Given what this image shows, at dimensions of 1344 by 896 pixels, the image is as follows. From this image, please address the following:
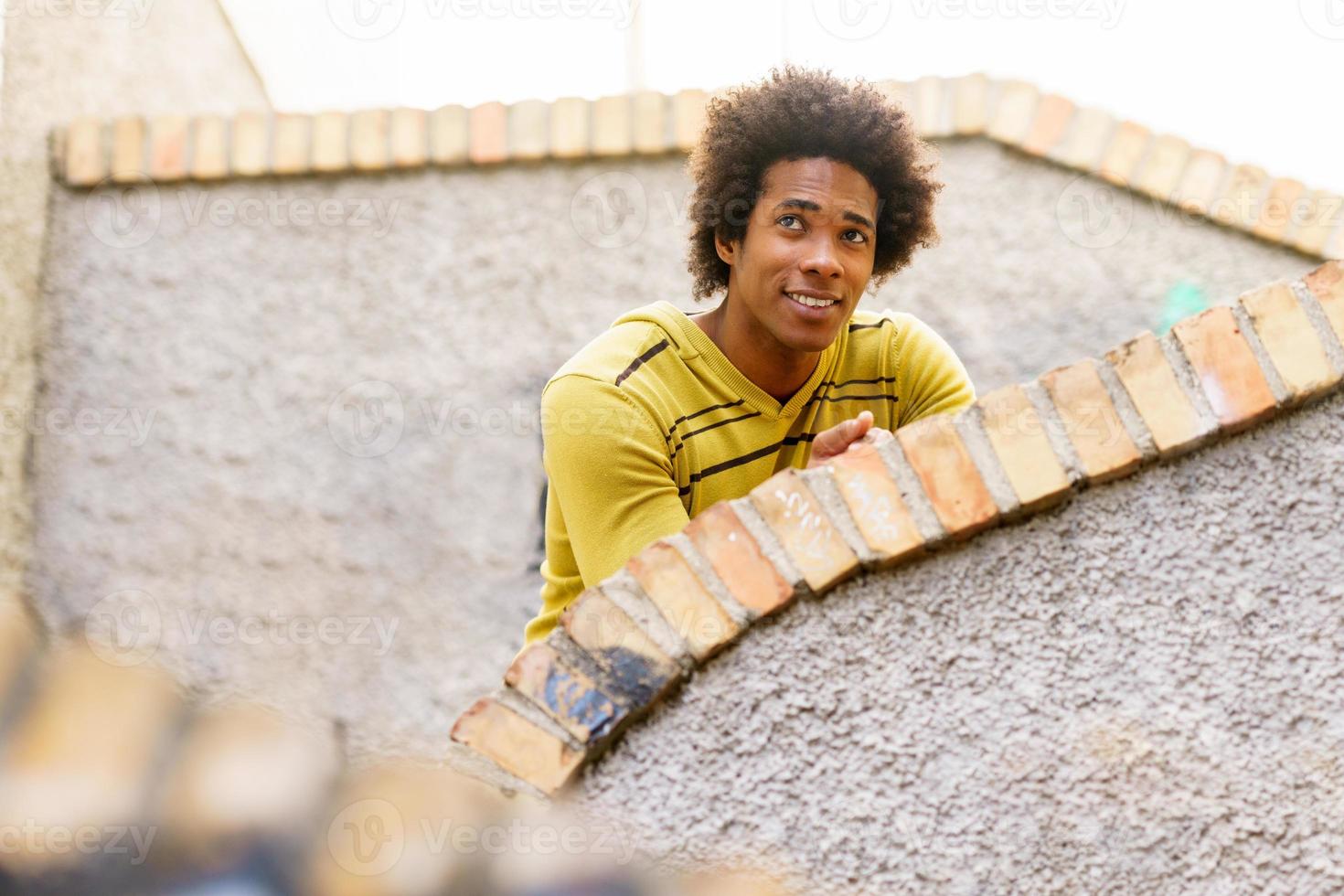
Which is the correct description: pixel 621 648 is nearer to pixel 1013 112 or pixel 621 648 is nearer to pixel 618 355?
pixel 618 355

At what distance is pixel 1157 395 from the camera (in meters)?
1.65

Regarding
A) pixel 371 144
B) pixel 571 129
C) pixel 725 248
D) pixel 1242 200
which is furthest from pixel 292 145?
pixel 1242 200

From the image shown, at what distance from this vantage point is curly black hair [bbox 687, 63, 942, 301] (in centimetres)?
266

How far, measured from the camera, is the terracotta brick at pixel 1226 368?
163 centimetres

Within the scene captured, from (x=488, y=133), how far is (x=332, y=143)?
563 mm

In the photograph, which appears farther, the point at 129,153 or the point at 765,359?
the point at 129,153

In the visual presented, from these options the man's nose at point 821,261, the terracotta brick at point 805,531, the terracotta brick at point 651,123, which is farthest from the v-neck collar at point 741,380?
the terracotta brick at point 651,123

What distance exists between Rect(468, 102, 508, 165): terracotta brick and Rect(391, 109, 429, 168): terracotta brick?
0.16 meters

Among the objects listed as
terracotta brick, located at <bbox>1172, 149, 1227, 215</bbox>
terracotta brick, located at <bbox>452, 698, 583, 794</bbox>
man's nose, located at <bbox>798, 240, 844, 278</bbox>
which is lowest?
terracotta brick, located at <bbox>452, 698, 583, 794</bbox>

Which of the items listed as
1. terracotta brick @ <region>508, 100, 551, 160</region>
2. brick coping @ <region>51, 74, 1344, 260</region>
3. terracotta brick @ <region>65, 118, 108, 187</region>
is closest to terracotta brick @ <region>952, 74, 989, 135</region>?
brick coping @ <region>51, 74, 1344, 260</region>

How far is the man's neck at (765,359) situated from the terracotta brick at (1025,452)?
890mm

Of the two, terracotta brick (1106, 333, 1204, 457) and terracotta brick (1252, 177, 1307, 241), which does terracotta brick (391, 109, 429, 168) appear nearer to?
terracotta brick (1252, 177, 1307, 241)

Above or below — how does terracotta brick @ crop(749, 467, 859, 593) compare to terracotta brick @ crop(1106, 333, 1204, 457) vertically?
below

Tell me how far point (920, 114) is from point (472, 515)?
79.8 inches
